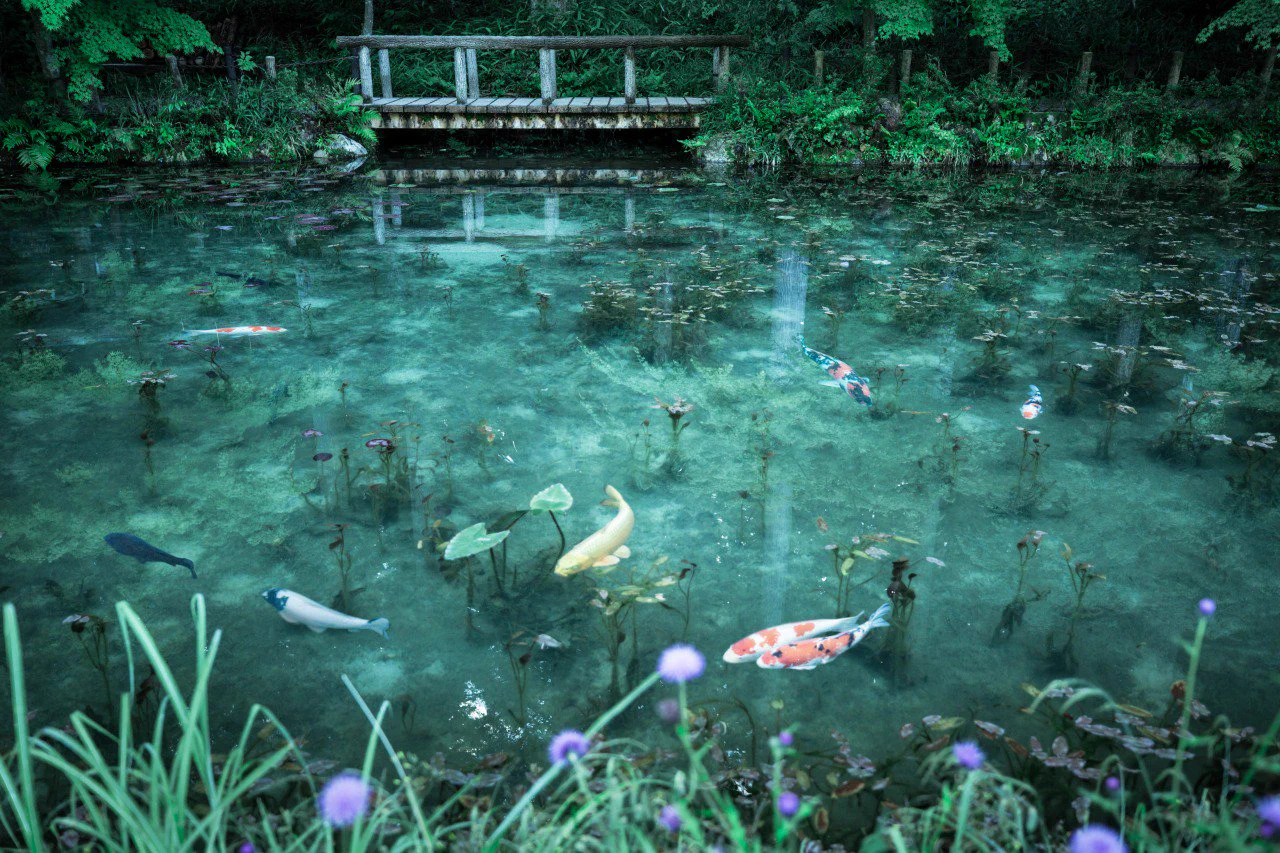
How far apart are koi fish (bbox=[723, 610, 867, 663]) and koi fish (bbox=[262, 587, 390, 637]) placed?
104 cm

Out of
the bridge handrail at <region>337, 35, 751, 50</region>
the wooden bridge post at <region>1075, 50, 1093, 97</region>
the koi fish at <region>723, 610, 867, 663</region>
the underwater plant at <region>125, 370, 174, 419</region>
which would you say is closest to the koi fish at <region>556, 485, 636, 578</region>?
the koi fish at <region>723, 610, 867, 663</region>

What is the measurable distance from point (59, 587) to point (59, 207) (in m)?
7.21

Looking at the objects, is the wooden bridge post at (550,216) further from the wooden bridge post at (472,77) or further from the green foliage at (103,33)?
the green foliage at (103,33)

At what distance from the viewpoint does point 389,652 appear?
2.48 meters

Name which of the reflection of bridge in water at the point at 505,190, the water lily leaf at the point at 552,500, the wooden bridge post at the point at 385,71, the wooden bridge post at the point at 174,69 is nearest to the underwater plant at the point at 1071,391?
the water lily leaf at the point at 552,500

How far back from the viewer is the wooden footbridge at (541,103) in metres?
11.7

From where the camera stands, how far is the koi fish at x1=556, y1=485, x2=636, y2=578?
2.72 metres

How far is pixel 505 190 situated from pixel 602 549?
25.2 ft

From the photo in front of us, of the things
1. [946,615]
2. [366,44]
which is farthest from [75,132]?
[946,615]

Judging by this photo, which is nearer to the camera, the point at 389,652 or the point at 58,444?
the point at 389,652

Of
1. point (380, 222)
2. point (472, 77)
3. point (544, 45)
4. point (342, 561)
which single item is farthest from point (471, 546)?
point (472, 77)

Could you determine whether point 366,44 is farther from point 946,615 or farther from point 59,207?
point 946,615

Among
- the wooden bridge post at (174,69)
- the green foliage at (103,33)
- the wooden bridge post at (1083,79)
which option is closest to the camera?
A: the green foliage at (103,33)

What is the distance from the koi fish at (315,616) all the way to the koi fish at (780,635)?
1.04 m
